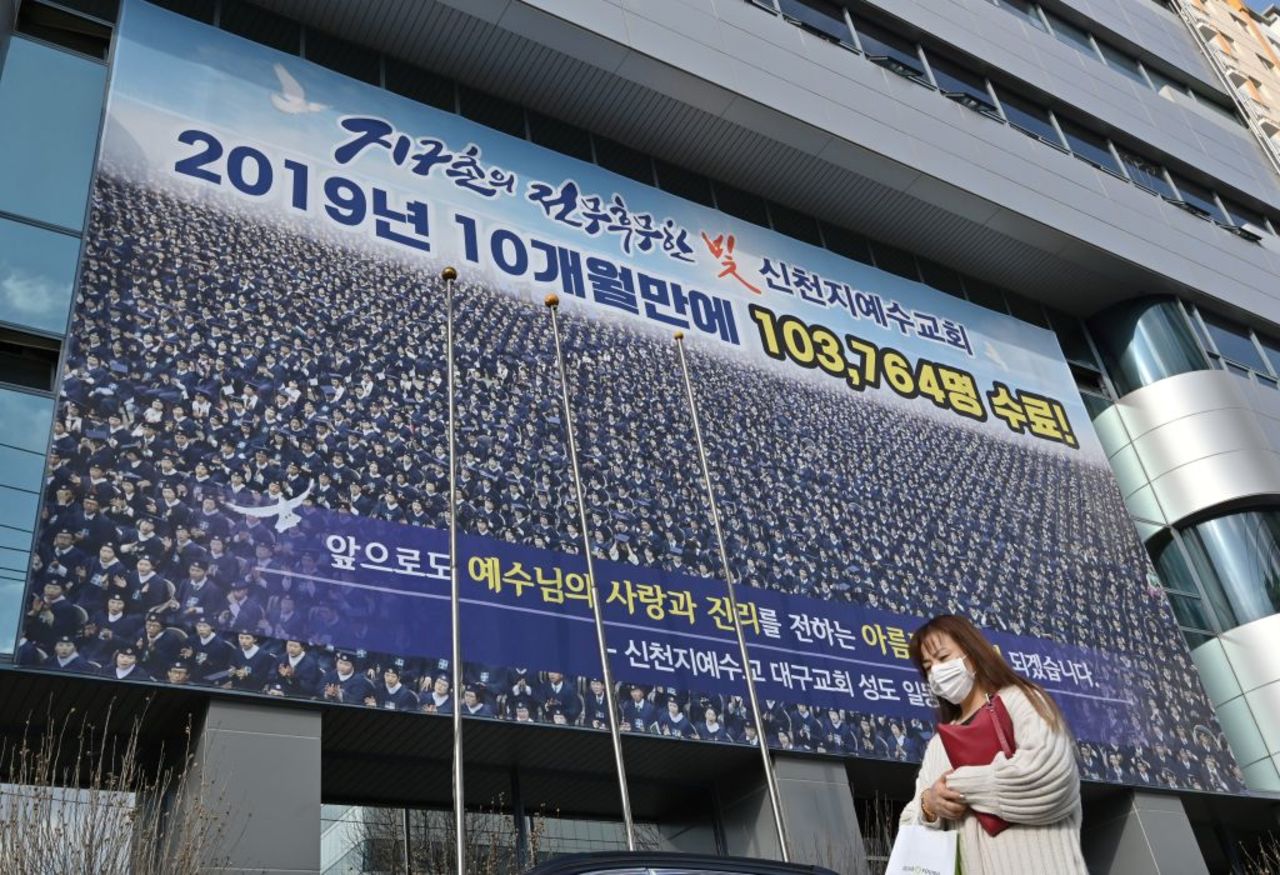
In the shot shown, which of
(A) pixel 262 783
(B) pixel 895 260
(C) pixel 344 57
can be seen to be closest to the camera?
(A) pixel 262 783

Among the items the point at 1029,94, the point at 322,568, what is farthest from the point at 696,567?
the point at 1029,94

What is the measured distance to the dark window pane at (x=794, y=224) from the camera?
47.3ft

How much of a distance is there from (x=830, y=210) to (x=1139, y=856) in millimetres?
7947

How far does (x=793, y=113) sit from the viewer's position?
1348 cm

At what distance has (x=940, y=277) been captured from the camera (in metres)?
15.8

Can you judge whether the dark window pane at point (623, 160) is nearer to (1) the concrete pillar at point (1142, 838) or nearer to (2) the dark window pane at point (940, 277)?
(2) the dark window pane at point (940, 277)

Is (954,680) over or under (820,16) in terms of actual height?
under

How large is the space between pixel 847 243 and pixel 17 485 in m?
10.3

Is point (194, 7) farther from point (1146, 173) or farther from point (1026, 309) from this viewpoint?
point (1146, 173)

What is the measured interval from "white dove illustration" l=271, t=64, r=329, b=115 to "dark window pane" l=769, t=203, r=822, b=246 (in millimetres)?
5601

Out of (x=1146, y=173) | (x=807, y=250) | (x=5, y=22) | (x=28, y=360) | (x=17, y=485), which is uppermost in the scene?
(x=1146, y=173)

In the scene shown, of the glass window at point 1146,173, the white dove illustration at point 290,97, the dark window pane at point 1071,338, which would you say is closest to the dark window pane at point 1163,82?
the glass window at point 1146,173

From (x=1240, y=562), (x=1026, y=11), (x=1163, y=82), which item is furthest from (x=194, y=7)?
(x=1163, y=82)

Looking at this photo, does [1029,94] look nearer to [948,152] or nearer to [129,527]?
[948,152]
